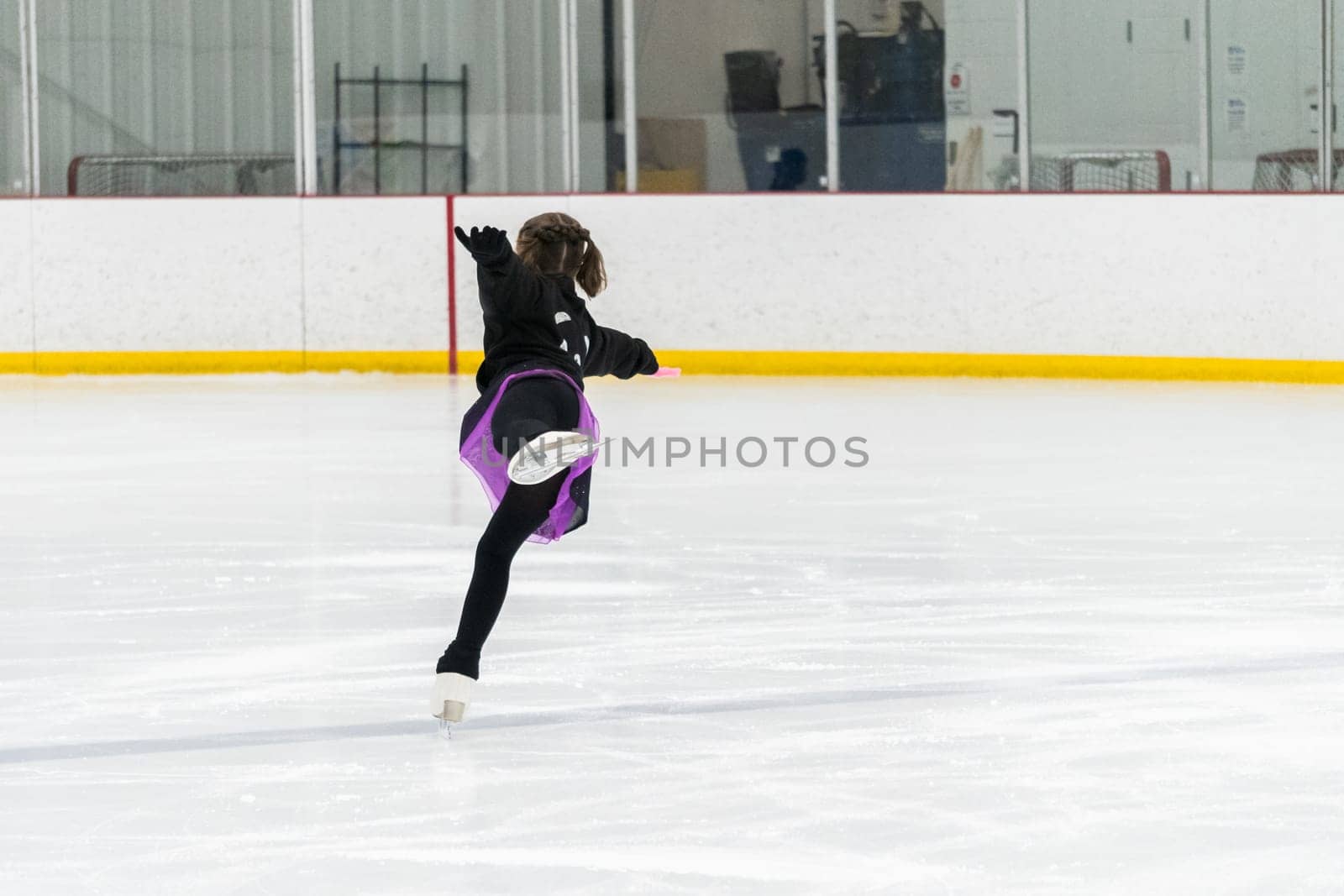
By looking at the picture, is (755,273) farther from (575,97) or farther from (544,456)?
(544,456)

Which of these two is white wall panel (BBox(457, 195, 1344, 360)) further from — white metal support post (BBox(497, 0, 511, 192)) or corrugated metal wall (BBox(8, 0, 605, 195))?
corrugated metal wall (BBox(8, 0, 605, 195))

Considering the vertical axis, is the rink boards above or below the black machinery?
below

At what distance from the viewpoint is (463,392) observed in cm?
980

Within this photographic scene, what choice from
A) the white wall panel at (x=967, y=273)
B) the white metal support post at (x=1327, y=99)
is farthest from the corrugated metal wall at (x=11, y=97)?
the white metal support post at (x=1327, y=99)

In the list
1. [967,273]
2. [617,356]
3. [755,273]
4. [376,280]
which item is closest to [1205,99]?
[967,273]

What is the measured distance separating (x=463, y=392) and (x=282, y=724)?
6590 mm

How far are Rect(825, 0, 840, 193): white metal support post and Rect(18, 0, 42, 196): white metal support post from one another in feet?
14.2

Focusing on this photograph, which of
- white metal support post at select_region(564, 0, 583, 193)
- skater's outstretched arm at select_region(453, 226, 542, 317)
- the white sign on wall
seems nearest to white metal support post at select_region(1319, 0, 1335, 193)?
the white sign on wall

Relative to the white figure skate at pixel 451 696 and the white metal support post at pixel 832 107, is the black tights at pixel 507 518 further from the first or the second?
the white metal support post at pixel 832 107

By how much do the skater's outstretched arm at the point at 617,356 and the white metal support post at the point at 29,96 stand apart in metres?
8.58

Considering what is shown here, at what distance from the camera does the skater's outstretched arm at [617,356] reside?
10.8ft

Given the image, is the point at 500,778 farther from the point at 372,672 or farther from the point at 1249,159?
the point at 1249,159

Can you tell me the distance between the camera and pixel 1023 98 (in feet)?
35.0

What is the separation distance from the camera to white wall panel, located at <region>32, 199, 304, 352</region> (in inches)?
430
